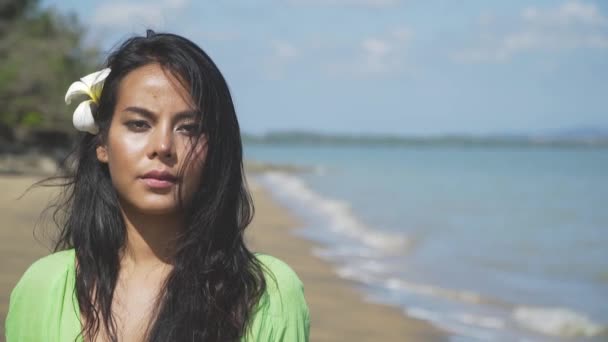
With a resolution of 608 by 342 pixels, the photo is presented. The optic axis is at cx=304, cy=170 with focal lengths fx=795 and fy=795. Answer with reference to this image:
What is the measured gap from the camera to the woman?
2.02m

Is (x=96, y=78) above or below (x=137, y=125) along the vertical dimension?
above

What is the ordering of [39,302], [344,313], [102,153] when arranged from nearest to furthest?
1. [39,302]
2. [102,153]
3. [344,313]

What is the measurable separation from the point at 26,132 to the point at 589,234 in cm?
2128

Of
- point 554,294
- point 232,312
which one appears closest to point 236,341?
point 232,312

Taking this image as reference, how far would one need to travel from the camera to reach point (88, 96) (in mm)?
2260

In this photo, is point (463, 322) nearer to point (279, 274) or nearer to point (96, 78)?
point (279, 274)

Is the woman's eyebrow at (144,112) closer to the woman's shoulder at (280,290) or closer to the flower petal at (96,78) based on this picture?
the flower petal at (96,78)

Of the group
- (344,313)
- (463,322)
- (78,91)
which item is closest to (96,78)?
(78,91)

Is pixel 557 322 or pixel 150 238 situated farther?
pixel 557 322

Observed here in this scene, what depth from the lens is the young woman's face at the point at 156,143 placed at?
205 centimetres

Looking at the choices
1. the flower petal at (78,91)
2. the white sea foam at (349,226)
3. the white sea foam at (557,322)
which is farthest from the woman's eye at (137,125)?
the white sea foam at (349,226)

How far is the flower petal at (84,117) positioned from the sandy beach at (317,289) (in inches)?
78.5

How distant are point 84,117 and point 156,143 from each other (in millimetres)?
284

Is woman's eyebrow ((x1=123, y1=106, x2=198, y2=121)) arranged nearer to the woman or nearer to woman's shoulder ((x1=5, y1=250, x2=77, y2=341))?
the woman
